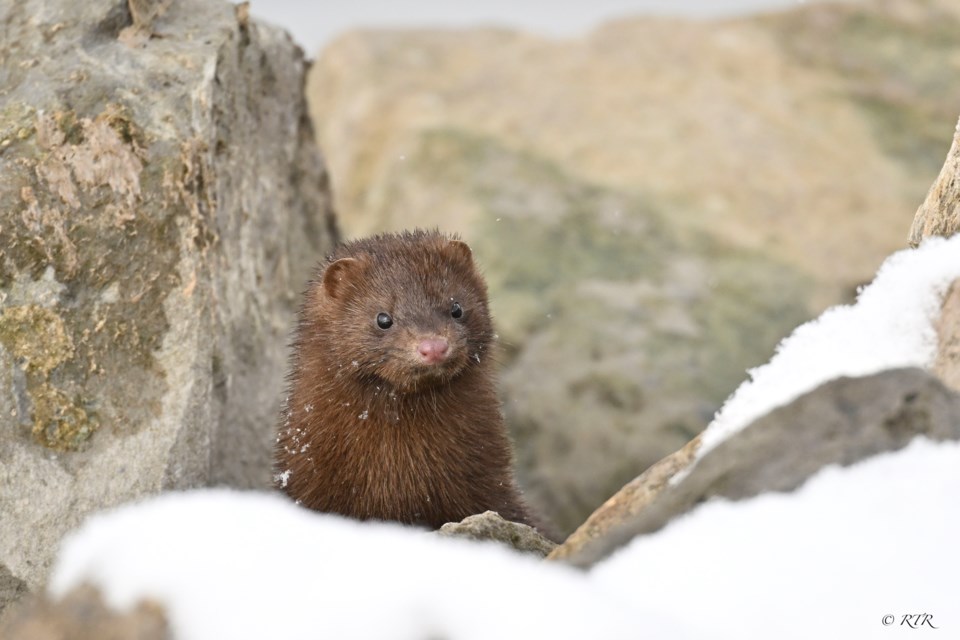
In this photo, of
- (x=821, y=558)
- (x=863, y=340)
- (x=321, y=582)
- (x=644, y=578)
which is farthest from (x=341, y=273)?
(x=821, y=558)

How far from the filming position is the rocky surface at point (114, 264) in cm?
409

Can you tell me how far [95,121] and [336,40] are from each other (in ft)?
23.1

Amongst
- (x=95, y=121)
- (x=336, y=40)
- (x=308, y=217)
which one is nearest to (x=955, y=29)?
(x=336, y=40)

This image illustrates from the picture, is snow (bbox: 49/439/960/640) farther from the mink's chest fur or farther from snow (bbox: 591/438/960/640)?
the mink's chest fur

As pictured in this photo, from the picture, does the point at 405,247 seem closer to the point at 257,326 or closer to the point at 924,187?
the point at 257,326

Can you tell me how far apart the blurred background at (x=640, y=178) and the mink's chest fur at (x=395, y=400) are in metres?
2.23

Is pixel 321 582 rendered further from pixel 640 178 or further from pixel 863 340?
pixel 640 178

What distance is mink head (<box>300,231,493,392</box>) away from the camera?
443 cm

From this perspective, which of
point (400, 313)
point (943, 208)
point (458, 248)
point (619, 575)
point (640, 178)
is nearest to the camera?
point (619, 575)

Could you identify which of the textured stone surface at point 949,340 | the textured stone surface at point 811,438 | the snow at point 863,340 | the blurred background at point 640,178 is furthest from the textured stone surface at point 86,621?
the blurred background at point 640,178

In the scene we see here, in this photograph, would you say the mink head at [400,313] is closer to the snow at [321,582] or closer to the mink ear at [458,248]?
the mink ear at [458,248]

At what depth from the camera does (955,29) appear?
11039 millimetres

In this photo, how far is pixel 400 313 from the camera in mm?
4523

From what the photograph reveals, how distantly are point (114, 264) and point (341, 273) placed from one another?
857 millimetres
